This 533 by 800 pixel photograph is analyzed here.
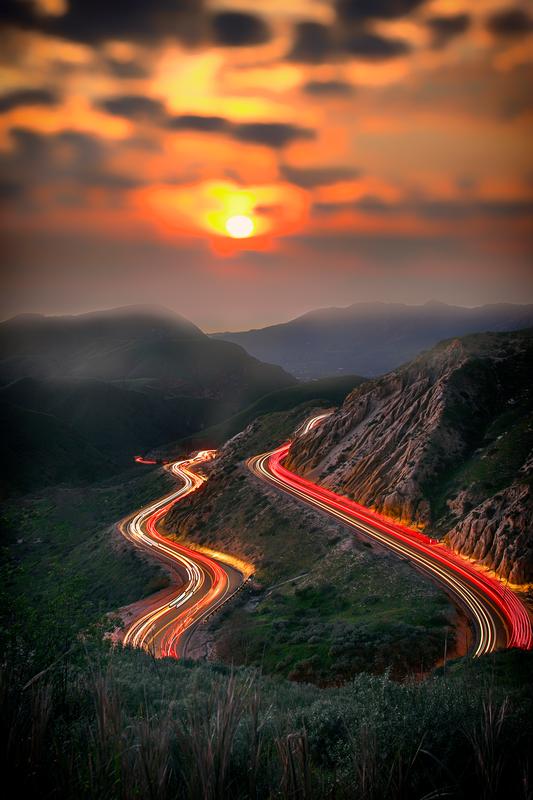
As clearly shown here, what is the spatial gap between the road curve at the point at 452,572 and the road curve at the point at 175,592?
18493 mm

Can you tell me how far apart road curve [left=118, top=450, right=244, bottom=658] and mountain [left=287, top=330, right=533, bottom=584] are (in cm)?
2485

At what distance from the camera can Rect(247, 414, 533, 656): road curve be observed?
39.7 m

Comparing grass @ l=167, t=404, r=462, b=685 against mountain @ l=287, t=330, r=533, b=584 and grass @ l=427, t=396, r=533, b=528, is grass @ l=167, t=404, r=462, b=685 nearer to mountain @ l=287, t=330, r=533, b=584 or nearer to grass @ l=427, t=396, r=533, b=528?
mountain @ l=287, t=330, r=533, b=584

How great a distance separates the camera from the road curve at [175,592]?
50938mm

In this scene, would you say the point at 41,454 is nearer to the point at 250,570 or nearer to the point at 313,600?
the point at 250,570

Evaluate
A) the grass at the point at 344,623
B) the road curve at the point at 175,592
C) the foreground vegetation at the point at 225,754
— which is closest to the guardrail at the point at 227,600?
the road curve at the point at 175,592

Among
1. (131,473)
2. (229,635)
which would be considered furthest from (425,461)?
(131,473)

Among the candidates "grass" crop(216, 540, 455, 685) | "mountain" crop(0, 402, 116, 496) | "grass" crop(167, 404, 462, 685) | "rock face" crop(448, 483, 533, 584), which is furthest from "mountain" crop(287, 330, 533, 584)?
"mountain" crop(0, 402, 116, 496)

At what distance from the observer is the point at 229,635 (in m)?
49.5

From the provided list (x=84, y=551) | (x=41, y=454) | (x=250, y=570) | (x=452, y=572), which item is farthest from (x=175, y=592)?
(x=41, y=454)

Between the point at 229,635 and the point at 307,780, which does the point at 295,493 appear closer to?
the point at 229,635

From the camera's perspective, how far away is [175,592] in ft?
212

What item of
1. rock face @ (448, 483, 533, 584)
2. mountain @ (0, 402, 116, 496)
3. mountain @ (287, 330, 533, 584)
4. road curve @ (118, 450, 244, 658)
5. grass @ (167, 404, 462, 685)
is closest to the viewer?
grass @ (167, 404, 462, 685)

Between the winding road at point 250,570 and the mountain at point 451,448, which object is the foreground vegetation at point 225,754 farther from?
the mountain at point 451,448
